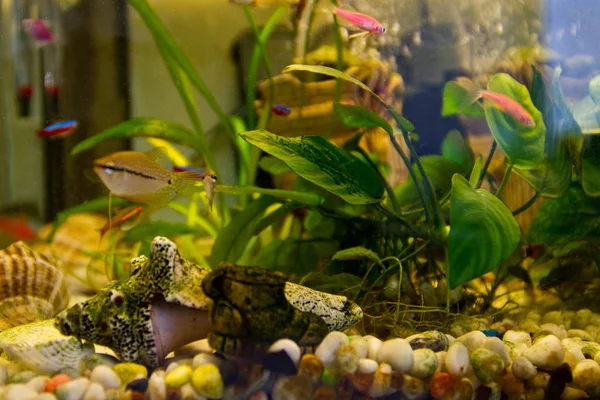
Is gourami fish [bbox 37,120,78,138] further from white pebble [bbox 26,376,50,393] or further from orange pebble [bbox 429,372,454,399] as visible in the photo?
orange pebble [bbox 429,372,454,399]

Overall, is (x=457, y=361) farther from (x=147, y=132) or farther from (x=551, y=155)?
(x=147, y=132)

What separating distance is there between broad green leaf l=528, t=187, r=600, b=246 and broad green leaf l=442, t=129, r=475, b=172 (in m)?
0.41

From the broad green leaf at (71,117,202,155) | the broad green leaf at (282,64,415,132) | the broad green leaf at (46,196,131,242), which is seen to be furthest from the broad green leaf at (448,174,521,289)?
the broad green leaf at (46,196,131,242)

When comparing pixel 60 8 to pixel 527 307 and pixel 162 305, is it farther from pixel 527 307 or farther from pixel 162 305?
pixel 527 307

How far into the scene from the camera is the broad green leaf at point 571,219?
6.97 ft

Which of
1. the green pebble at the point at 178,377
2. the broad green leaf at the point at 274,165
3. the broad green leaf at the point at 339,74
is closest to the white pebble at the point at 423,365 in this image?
the green pebble at the point at 178,377

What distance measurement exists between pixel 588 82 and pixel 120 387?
212 centimetres

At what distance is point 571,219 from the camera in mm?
2125

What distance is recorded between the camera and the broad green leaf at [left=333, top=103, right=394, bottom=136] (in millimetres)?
1821

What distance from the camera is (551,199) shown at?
2.16 meters

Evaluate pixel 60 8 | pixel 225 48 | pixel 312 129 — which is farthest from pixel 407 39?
pixel 60 8

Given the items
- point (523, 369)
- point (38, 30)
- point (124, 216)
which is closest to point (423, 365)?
point (523, 369)

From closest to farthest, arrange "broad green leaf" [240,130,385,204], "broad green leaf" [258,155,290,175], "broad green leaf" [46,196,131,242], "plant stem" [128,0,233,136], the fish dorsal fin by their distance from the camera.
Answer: "broad green leaf" [240,130,385,204], the fish dorsal fin, "broad green leaf" [258,155,290,175], "plant stem" [128,0,233,136], "broad green leaf" [46,196,131,242]

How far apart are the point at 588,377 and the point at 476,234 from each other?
48 centimetres
